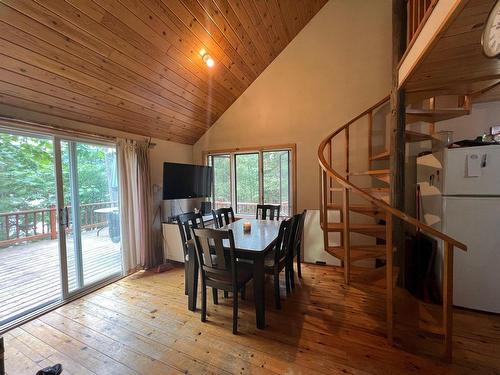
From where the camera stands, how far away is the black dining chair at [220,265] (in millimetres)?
1980

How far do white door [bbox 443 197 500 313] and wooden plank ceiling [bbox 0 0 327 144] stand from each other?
10.3 ft

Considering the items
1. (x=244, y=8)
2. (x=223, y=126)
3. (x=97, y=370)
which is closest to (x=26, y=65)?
(x=244, y=8)

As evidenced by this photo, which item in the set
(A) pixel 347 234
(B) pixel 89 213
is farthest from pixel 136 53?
(A) pixel 347 234

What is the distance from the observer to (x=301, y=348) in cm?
182

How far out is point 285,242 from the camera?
8.20 ft

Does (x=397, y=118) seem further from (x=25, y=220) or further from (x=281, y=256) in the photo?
(x=25, y=220)

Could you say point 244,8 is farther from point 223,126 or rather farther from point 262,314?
point 262,314

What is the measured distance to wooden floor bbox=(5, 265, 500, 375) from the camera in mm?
1655

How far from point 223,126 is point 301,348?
371 cm

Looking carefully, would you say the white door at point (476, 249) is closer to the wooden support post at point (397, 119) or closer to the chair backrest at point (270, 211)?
the wooden support post at point (397, 119)

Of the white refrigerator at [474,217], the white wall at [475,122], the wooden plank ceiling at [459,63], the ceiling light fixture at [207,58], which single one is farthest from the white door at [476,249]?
the ceiling light fixture at [207,58]

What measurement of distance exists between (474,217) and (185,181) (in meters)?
3.74

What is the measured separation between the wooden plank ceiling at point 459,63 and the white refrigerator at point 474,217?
0.63m

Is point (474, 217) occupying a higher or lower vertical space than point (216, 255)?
higher
